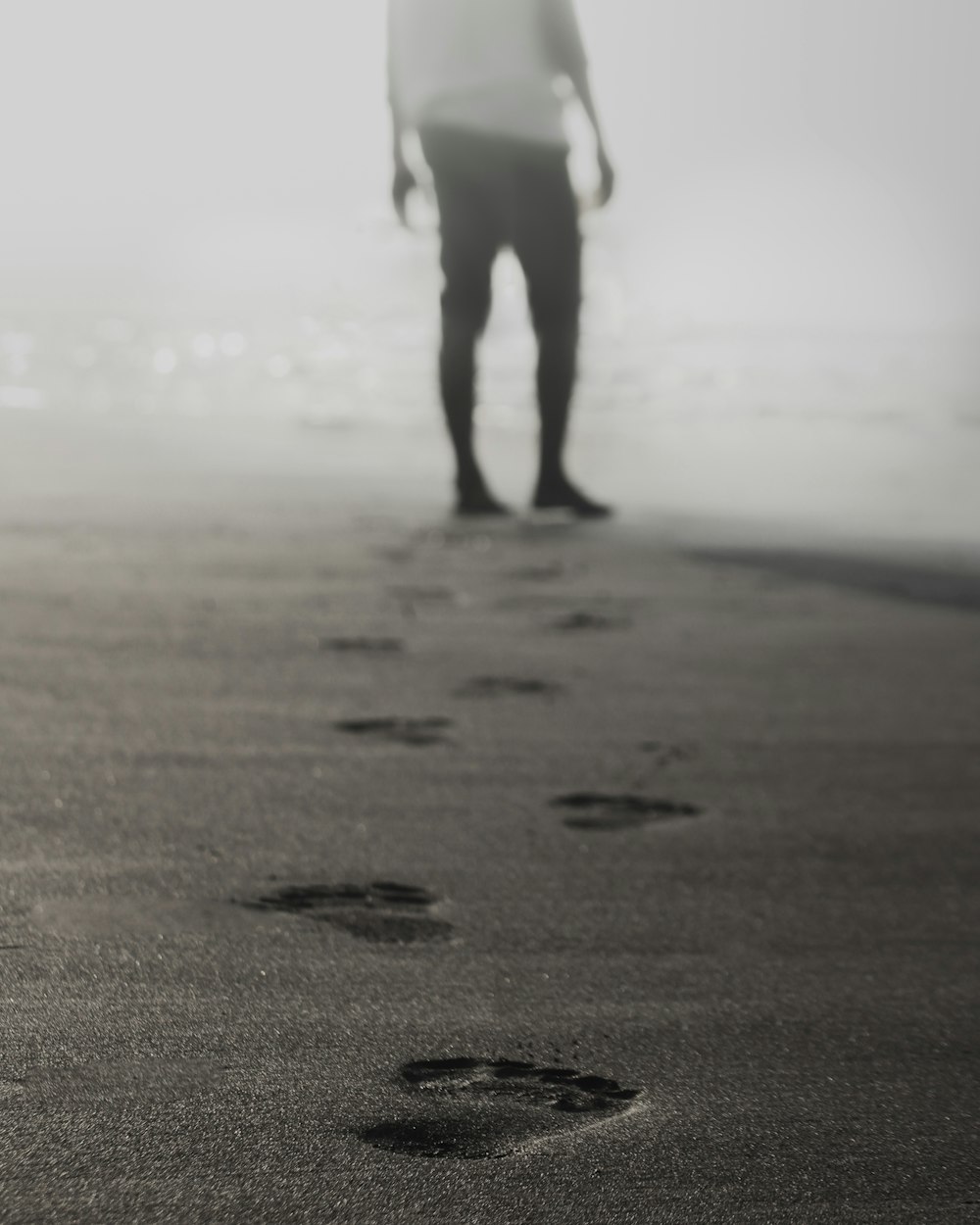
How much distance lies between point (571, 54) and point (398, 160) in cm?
44

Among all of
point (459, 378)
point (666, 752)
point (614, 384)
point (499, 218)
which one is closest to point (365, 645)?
point (666, 752)

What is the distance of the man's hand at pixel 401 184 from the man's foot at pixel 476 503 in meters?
0.68

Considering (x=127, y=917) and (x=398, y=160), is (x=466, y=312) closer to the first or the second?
(x=398, y=160)

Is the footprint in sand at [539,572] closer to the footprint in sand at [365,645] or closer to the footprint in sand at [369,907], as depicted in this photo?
the footprint in sand at [365,645]

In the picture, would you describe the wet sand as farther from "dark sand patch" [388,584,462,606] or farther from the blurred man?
the blurred man

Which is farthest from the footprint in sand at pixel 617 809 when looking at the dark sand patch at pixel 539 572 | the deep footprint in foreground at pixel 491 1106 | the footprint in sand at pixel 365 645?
the dark sand patch at pixel 539 572

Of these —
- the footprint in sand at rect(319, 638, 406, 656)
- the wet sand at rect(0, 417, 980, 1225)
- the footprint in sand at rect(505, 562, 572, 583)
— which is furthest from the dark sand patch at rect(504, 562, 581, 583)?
the footprint in sand at rect(319, 638, 406, 656)

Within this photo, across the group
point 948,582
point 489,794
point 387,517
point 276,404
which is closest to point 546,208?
point 387,517

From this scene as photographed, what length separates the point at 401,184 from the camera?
376cm

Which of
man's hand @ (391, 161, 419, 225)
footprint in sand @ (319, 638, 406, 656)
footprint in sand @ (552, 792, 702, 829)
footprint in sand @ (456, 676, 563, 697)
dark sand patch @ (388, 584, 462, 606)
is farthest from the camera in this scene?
man's hand @ (391, 161, 419, 225)

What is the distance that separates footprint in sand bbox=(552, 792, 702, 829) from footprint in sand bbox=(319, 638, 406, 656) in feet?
2.06

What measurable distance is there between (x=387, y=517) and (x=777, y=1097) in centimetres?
247

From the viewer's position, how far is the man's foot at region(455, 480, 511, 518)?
3483 millimetres

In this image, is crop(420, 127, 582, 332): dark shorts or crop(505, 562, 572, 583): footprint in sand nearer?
crop(505, 562, 572, 583): footprint in sand
